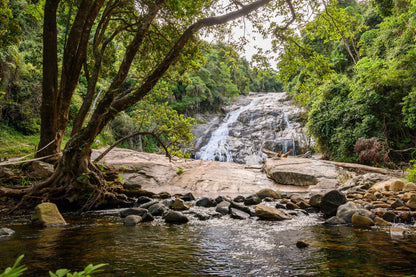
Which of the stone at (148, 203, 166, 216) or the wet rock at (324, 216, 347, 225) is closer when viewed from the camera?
the wet rock at (324, 216, 347, 225)

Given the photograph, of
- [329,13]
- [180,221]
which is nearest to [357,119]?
[329,13]

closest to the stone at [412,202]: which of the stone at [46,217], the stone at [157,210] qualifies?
the stone at [157,210]

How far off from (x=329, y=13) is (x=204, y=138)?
54.6ft

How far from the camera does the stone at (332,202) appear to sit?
16.8 ft

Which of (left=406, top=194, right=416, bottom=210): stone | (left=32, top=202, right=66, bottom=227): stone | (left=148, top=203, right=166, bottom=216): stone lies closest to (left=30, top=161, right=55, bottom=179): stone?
(left=32, top=202, right=66, bottom=227): stone

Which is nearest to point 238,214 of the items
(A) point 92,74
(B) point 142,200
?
(B) point 142,200

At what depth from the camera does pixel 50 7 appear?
642cm

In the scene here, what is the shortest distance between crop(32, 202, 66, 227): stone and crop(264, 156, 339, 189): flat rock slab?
8.61 m

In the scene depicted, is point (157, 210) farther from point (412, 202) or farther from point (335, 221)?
point (412, 202)

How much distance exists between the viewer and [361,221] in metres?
4.27

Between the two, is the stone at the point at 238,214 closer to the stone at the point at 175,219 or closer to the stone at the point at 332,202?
the stone at the point at 175,219

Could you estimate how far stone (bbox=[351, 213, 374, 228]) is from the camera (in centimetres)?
421

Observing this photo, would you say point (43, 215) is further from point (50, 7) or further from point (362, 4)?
point (362, 4)

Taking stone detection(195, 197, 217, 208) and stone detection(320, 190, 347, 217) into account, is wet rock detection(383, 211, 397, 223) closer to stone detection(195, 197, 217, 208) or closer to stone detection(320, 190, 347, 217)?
stone detection(320, 190, 347, 217)
